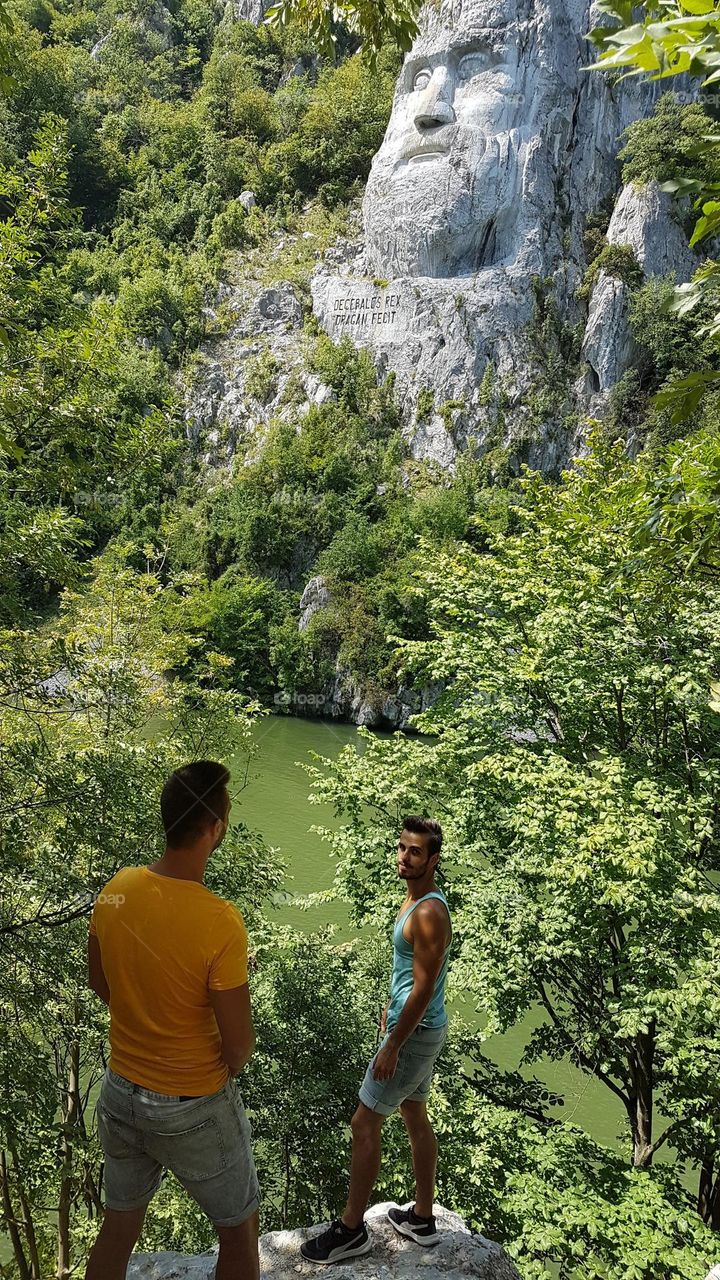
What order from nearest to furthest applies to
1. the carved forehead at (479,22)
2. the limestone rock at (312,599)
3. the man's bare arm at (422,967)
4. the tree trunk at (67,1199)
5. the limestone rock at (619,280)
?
the man's bare arm at (422,967)
the tree trunk at (67,1199)
the limestone rock at (312,599)
the limestone rock at (619,280)
the carved forehead at (479,22)

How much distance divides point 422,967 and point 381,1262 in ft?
3.11

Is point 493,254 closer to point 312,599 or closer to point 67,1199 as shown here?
point 312,599

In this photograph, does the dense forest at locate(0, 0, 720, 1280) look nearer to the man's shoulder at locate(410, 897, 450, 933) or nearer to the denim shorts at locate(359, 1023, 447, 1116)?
the man's shoulder at locate(410, 897, 450, 933)

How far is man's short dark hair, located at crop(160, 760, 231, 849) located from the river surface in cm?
409

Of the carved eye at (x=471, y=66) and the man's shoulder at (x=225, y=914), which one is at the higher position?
the carved eye at (x=471, y=66)

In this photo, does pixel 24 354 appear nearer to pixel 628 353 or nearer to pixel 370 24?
pixel 370 24

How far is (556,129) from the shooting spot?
30.0m

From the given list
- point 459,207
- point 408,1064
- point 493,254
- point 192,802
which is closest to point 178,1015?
point 192,802

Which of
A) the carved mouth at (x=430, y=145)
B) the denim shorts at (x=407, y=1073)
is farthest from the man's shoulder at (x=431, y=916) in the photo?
the carved mouth at (x=430, y=145)

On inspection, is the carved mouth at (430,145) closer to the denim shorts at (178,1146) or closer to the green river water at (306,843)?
the green river water at (306,843)

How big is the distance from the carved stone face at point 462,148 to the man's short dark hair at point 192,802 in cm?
3178

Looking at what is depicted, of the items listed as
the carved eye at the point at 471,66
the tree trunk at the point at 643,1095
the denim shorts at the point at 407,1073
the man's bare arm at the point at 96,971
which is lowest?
the tree trunk at the point at 643,1095

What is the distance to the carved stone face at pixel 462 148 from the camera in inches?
1151

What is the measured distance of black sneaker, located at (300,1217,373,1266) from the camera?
90.7 inches
